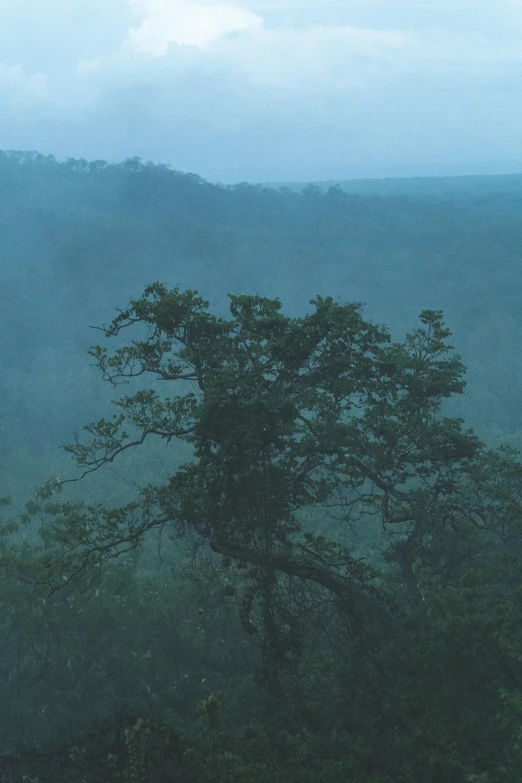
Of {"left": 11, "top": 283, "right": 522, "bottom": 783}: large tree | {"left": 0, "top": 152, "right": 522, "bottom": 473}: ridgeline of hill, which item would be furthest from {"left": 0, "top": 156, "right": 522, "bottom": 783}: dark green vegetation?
{"left": 0, "top": 152, "right": 522, "bottom": 473}: ridgeline of hill

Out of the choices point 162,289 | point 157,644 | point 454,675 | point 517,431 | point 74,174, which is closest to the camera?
point 454,675

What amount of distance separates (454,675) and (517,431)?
155ft

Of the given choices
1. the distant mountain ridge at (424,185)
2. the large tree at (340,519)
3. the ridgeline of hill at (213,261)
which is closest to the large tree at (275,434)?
the large tree at (340,519)

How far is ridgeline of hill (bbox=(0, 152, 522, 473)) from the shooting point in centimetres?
5978

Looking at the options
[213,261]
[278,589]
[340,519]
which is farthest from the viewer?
[213,261]

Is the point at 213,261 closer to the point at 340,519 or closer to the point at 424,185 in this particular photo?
the point at 340,519

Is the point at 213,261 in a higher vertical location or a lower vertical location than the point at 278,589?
higher

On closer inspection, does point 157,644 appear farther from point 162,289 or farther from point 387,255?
point 387,255

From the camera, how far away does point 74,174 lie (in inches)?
4072

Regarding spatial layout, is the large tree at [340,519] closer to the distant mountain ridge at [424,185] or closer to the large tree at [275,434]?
the large tree at [275,434]

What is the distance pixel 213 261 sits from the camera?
86000 mm

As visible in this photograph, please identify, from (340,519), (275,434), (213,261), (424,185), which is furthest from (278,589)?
(424,185)

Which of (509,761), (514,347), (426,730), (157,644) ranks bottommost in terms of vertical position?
(509,761)

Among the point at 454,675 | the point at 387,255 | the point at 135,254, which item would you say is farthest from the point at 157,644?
the point at 387,255
